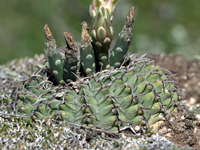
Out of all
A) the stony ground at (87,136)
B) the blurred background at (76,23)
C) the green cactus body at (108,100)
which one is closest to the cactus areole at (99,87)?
the green cactus body at (108,100)

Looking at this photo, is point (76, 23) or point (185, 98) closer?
point (185, 98)

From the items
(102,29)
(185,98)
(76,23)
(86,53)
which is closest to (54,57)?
(86,53)

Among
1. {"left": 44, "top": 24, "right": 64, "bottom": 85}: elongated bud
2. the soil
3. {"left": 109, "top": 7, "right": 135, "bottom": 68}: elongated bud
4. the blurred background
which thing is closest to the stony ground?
the soil

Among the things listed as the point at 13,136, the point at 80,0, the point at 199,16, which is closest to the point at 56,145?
the point at 13,136

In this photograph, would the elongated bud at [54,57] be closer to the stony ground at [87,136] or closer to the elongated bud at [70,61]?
the elongated bud at [70,61]

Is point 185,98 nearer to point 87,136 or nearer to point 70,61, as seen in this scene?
point 87,136
